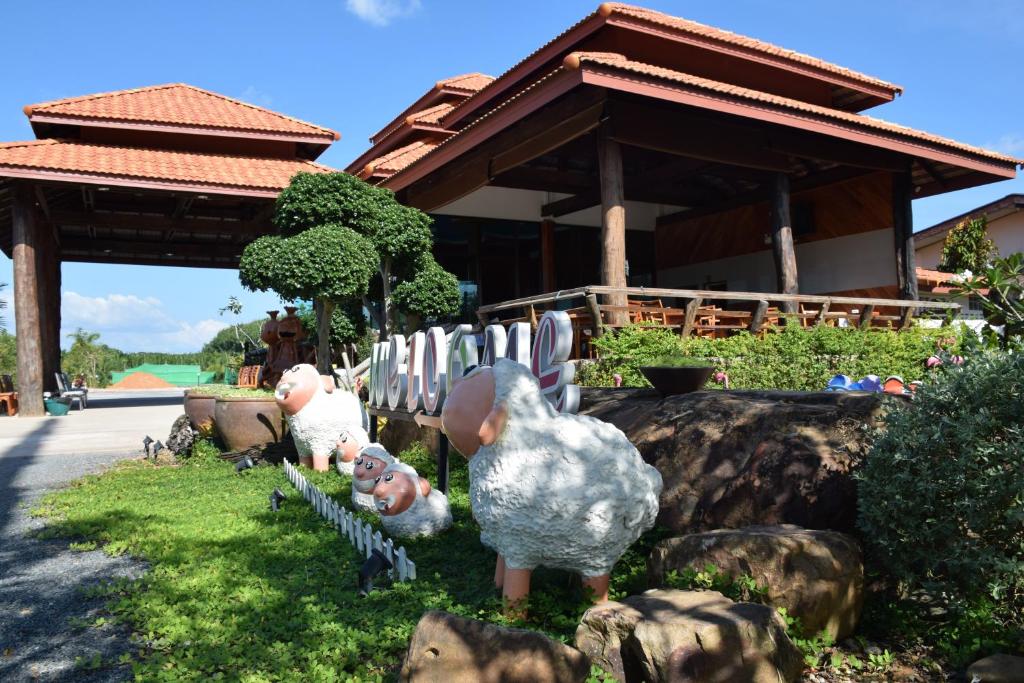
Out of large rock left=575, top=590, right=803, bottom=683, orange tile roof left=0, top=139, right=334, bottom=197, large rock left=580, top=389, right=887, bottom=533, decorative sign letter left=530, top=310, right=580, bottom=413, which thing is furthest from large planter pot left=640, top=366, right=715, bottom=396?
orange tile roof left=0, top=139, right=334, bottom=197

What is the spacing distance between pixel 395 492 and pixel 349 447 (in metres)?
2.71

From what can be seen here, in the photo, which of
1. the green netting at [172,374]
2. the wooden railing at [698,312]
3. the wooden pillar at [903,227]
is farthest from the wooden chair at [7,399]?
the green netting at [172,374]

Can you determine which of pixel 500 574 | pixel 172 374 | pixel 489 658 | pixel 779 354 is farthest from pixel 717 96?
pixel 172 374

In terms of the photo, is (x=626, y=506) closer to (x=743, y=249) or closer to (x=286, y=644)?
(x=286, y=644)

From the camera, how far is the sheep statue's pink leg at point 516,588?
11.5ft

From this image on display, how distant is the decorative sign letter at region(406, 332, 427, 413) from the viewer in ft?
21.0

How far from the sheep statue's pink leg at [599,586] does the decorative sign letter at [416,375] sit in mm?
3085

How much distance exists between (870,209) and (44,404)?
18031 mm

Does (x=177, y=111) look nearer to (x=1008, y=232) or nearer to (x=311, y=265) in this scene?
(x=311, y=265)

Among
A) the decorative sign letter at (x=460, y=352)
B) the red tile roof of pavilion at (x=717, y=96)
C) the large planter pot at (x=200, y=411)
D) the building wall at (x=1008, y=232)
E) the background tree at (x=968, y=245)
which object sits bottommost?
the large planter pot at (x=200, y=411)

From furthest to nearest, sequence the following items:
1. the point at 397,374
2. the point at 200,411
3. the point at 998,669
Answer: the point at 200,411 < the point at 397,374 < the point at 998,669

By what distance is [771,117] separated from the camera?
10289mm

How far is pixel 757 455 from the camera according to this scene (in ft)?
13.7

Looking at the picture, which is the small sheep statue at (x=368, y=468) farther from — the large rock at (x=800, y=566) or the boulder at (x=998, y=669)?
the boulder at (x=998, y=669)
